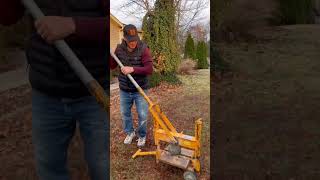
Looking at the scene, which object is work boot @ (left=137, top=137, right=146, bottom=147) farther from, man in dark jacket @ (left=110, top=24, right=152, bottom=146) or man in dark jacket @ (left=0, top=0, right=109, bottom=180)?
man in dark jacket @ (left=0, top=0, right=109, bottom=180)

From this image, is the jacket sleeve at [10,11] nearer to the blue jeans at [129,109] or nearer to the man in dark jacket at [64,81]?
the man in dark jacket at [64,81]

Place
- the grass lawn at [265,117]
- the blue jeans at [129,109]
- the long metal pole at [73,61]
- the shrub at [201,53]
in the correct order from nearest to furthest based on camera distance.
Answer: the long metal pole at [73,61] < the shrub at [201,53] < the blue jeans at [129,109] < the grass lawn at [265,117]

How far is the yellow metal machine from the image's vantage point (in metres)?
1.40

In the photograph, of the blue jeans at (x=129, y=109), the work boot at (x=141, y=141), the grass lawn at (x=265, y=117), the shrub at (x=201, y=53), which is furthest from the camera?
the grass lawn at (x=265, y=117)

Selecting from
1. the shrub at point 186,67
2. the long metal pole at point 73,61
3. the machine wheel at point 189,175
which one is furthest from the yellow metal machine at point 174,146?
the long metal pole at point 73,61

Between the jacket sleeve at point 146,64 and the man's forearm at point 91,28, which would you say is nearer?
the man's forearm at point 91,28

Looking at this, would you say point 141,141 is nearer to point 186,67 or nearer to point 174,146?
point 174,146

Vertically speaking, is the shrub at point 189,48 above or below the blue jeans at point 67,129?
above

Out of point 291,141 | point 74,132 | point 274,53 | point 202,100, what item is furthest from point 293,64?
point 74,132

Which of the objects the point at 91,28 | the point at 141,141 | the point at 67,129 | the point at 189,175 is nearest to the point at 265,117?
the point at 189,175

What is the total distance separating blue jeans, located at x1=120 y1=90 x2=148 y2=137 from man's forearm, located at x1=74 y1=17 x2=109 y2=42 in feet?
1.24

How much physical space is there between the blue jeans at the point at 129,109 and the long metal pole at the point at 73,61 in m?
0.34

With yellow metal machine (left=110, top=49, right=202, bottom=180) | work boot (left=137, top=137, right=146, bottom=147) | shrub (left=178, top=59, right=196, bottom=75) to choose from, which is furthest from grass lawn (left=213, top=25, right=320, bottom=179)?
work boot (left=137, top=137, right=146, bottom=147)

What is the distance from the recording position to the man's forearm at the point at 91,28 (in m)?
0.82
